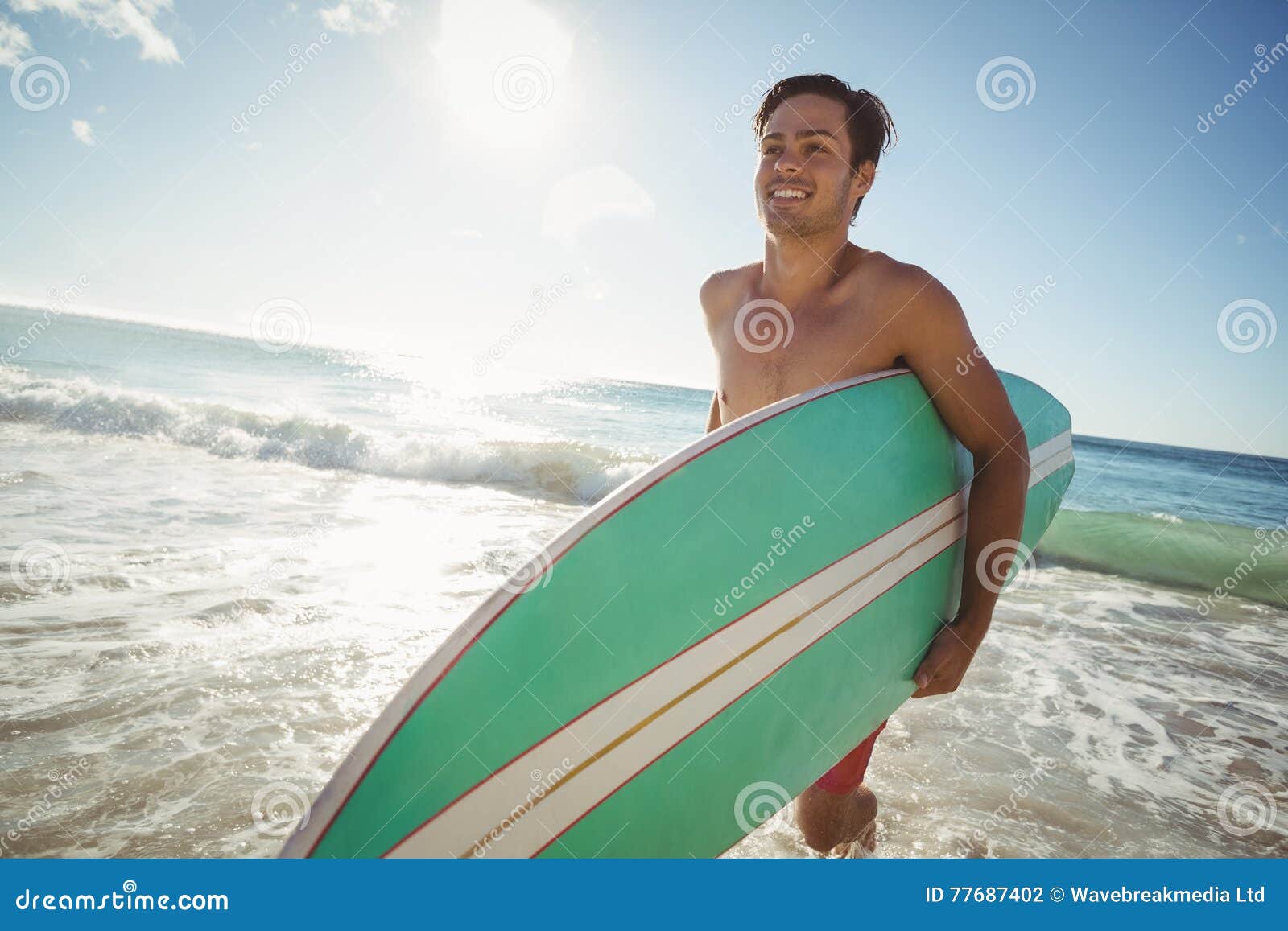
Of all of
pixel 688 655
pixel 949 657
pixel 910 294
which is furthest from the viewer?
pixel 949 657

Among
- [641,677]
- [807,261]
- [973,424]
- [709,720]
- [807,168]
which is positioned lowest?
[709,720]

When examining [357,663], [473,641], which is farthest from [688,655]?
[357,663]

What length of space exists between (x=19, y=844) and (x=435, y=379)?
1117 inches

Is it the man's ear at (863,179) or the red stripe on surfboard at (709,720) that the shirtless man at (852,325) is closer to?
the man's ear at (863,179)

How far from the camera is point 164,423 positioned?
35.4 ft

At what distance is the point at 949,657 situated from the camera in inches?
69.5

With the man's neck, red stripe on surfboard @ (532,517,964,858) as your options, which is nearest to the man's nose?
the man's neck

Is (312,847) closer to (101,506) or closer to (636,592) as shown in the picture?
(636,592)

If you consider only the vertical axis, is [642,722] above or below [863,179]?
below

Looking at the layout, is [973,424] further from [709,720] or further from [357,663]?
[357,663]

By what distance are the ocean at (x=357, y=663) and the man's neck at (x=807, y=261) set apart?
1.94m

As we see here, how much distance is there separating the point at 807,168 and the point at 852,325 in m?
0.45

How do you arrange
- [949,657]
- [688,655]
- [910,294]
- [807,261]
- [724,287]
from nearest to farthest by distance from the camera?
[688,655] → [910,294] → [949,657] → [807,261] → [724,287]

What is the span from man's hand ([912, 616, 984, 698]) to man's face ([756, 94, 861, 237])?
1.18 meters
